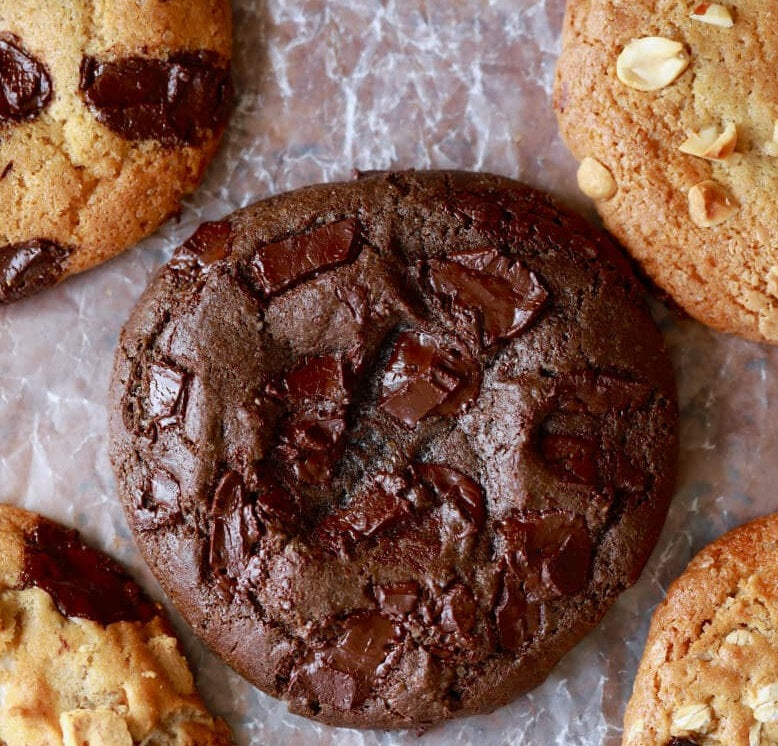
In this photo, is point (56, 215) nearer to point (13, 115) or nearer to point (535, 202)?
point (13, 115)

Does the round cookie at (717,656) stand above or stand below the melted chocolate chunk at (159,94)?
below

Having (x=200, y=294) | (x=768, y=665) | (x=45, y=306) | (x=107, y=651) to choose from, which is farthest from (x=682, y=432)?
(x=45, y=306)

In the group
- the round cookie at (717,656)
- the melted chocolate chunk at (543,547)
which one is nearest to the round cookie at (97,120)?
the melted chocolate chunk at (543,547)

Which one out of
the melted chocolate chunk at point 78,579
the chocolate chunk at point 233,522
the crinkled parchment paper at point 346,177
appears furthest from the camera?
the crinkled parchment paper at point 346,177

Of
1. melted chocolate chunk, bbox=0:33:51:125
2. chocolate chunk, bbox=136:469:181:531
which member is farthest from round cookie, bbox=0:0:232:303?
chocolate chunk, bbox=136:469:181:531

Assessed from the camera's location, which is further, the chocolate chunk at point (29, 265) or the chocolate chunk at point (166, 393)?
the chocolate chunk at point (29, 265)

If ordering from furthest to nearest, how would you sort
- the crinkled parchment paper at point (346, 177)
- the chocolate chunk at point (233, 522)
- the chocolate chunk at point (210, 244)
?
1. the crinkled parchment paper at point (346, 177)
2. the chocolate chunk at point (210, 244)
3. the chocolate chunk at point (233, 522)

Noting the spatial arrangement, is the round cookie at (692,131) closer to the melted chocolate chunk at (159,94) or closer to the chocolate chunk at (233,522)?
the melted chocolate chunk at (159,94)
